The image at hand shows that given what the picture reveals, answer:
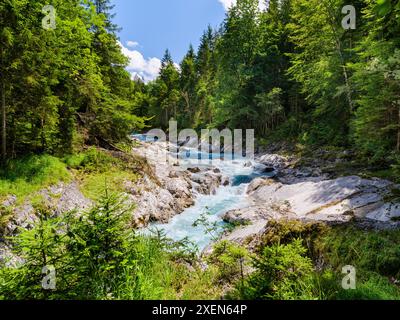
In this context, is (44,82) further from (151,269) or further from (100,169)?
(151,269)

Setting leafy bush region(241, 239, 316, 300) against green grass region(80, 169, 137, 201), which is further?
green grass region(80, 169, 137, 201)

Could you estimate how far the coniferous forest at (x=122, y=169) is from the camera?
117 inches

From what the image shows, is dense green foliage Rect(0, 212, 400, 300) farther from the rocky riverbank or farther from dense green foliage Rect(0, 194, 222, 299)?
the rocky riverbank

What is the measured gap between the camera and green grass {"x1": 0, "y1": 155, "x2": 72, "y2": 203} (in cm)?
727

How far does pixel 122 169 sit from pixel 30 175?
3825mm

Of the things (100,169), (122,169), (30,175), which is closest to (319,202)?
(122,169)

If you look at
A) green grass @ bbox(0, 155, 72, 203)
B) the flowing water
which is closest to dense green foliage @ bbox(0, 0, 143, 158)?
green grass @ bbox(0, 155, 72, 203)

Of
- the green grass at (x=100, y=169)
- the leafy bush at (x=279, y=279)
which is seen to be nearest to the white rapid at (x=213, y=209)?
the leafy bush at (x=279, y=279)

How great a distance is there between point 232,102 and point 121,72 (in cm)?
1817

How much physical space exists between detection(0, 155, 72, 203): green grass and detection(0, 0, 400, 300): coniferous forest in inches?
1.6

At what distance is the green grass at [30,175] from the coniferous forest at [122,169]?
1.6 inches

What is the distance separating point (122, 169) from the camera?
11336 millimetres

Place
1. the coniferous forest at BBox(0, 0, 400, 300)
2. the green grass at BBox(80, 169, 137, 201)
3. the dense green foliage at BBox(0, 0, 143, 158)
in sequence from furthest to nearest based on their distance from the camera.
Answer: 1. the green grass at BBox(80, 169, 137, 201)
2. the dense green foliage at BBox(0, 0, 143, 158)
3. the coniferous forest at BBox(0, 0, 400, 300)

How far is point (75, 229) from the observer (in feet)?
9.95
